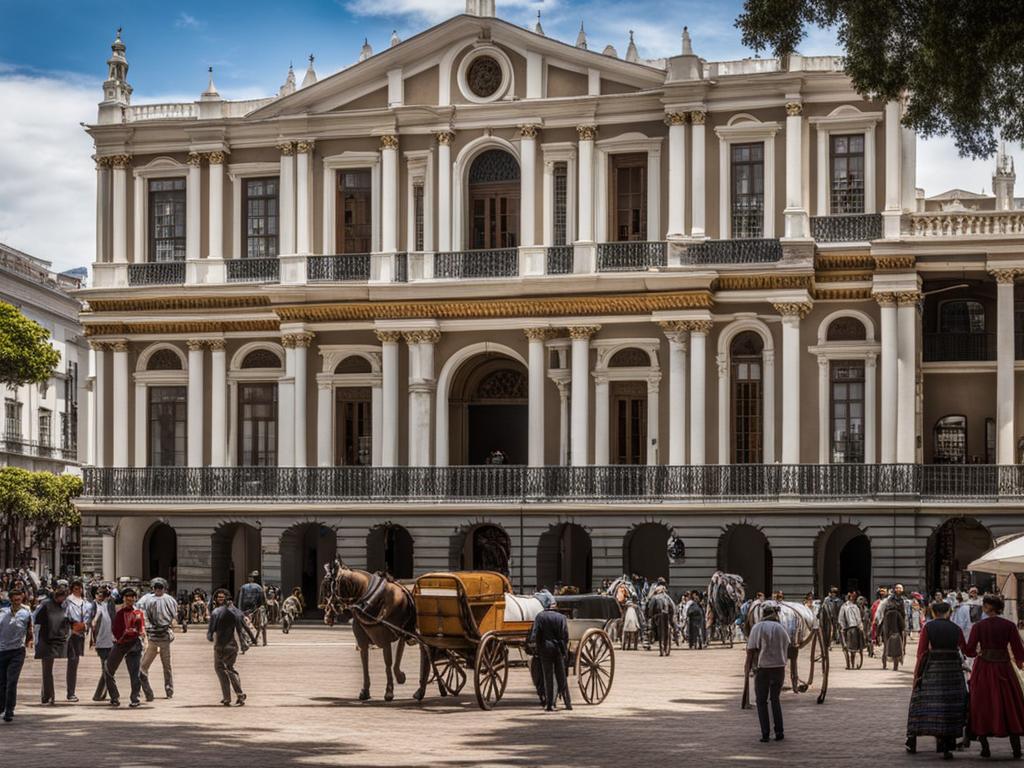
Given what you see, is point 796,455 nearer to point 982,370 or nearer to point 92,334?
point 982,370

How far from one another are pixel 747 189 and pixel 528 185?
5.43m

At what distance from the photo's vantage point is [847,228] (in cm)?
4531

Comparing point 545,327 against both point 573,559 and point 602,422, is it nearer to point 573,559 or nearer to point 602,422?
point 602,422

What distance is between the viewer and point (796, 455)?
147 ft

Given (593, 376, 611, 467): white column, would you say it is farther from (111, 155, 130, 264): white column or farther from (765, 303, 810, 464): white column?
(111, 155, 130, 264): white column

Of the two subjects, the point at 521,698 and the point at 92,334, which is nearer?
the point at 521,698

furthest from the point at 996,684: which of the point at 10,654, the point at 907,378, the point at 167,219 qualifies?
the point at 167,219

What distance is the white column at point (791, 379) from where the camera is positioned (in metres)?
44.8

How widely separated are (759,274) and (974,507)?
7.45 metres

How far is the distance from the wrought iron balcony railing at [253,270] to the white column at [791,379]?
13151 millimetres

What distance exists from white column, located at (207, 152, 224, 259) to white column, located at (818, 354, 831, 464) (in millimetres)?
15918

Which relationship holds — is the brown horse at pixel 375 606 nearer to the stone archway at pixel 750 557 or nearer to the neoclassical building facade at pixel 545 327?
the neoclassical building facade at pixel 545 327

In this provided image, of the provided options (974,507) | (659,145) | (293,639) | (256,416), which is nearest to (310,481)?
(256,416)

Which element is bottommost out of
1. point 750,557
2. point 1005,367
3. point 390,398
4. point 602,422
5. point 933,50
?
point 750,557
